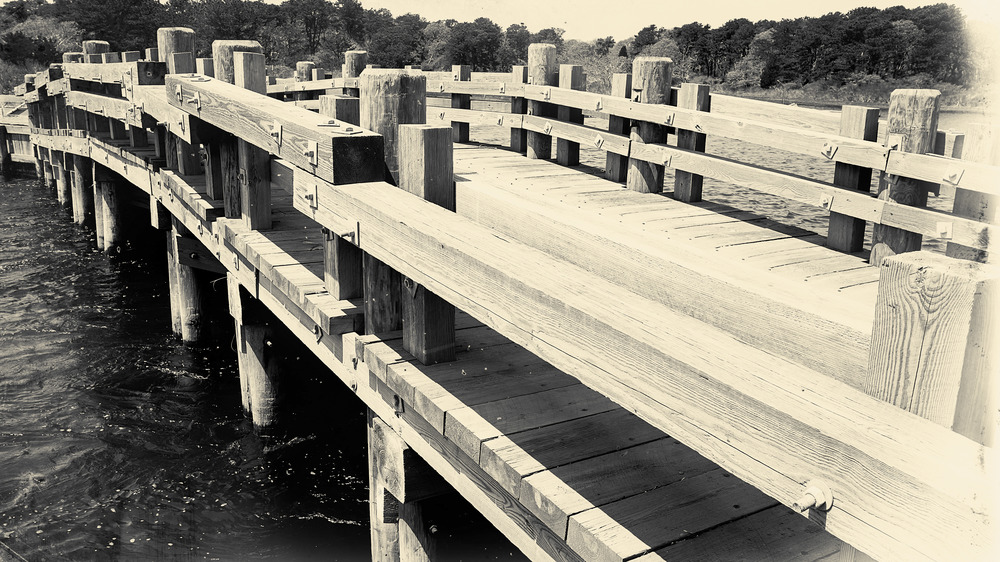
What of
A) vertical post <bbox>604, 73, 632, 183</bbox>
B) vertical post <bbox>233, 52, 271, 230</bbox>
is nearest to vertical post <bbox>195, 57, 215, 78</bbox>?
vertical post <bbox>233, 52, 271, 230</bbox>

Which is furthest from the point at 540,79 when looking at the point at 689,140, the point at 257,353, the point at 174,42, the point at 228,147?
the point at 257,353

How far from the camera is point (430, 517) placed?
4652 mm

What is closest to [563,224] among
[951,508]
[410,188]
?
[951,508]

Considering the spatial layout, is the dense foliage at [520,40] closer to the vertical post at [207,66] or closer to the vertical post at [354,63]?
the vertical post at [354,63]

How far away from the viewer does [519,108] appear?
391 inches

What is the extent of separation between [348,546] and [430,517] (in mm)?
2539

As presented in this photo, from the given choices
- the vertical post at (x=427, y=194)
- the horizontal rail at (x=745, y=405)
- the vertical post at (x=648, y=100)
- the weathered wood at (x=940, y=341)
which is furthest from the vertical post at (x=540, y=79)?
the weathered wood at (x=940, y=341)

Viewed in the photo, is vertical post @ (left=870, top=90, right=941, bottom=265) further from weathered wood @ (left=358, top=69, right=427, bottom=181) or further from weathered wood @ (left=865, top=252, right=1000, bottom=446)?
weathered wood @ (left=865, top=252, right=1000, bottom=446)

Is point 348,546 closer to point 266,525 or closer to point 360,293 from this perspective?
point 266,525

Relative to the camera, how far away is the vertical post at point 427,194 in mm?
3963

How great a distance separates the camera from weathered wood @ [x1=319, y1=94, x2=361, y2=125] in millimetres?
4797

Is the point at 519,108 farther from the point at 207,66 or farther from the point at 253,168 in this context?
the point at 253,168

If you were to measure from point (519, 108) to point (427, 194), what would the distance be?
616 cm

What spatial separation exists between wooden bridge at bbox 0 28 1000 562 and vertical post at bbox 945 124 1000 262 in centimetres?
2
